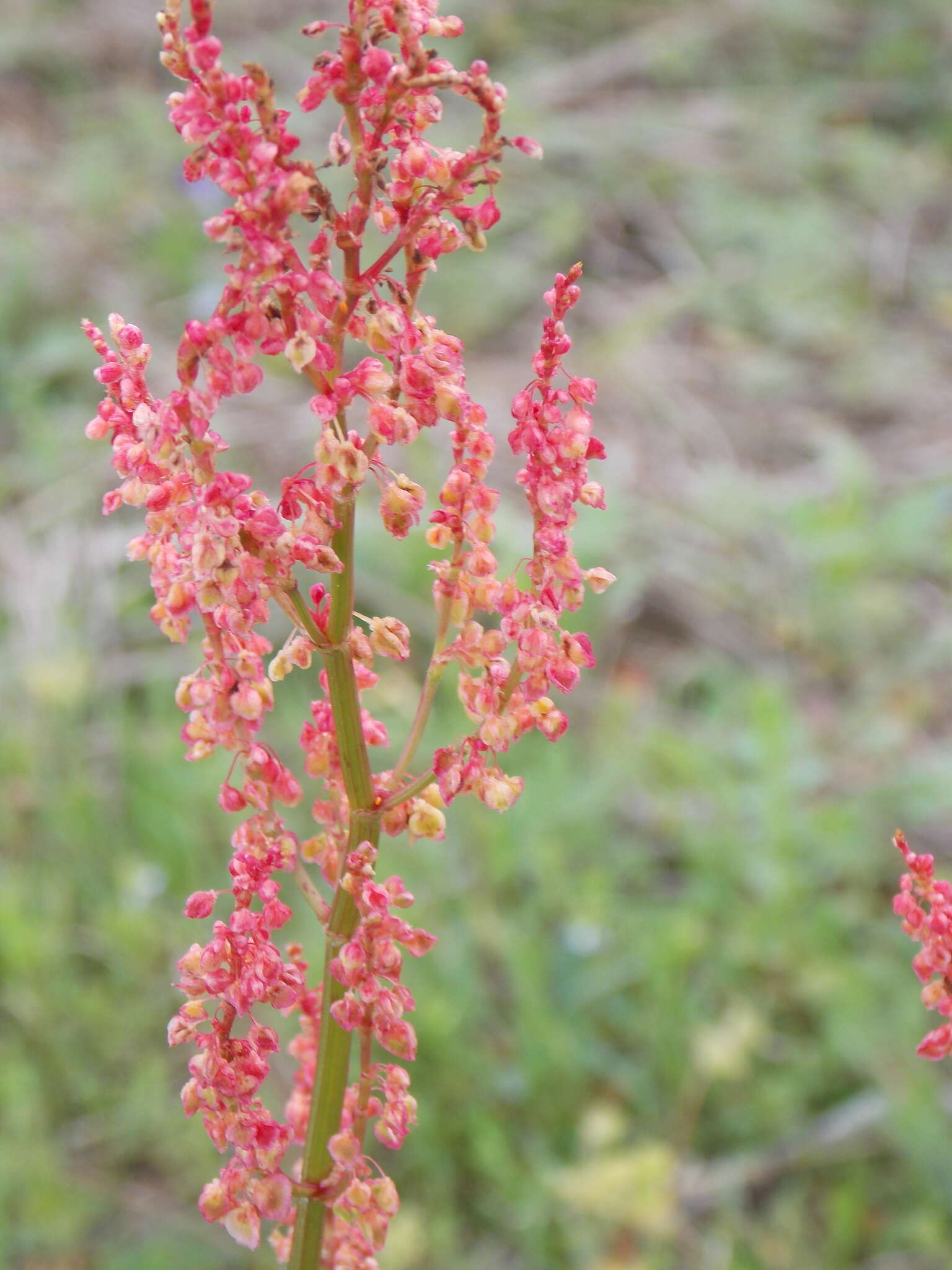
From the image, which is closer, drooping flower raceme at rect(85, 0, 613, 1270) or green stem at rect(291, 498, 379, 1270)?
drooping flower raceme at rect(85, 0, 613, 1270)

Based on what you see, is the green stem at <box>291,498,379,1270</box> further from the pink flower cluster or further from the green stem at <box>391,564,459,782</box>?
the pink flower cluster

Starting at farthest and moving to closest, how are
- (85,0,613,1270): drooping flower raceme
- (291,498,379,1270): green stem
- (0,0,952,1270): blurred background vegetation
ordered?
(0,0,952,1270): blurred background vegetation, (291,498,379,1270): green stem, (85,0,613,1270): drooping flower raceme

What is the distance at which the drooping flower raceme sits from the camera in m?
0.69

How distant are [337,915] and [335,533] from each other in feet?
0.81

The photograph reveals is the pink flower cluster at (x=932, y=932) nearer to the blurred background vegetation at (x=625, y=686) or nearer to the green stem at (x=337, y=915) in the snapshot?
the green stem at (x=337, y=915)

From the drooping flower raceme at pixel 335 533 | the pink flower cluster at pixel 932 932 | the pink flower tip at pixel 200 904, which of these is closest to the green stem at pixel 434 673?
the drooping flower raceme at pixel 335 533

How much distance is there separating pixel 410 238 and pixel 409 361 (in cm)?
8

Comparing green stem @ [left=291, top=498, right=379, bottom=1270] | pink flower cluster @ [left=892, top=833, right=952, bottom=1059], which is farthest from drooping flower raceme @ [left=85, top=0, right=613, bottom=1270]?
pink flower cluster @ [left=892, top=833, right=952, bottom=1059]

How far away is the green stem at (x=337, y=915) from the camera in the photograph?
79cm

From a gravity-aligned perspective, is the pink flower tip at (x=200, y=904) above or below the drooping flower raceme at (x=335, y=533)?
below

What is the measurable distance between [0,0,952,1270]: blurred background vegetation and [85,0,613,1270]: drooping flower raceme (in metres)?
1.30

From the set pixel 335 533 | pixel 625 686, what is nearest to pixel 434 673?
pixel 335 533

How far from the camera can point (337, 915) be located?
83 cm

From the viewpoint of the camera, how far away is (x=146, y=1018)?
2311 mm
